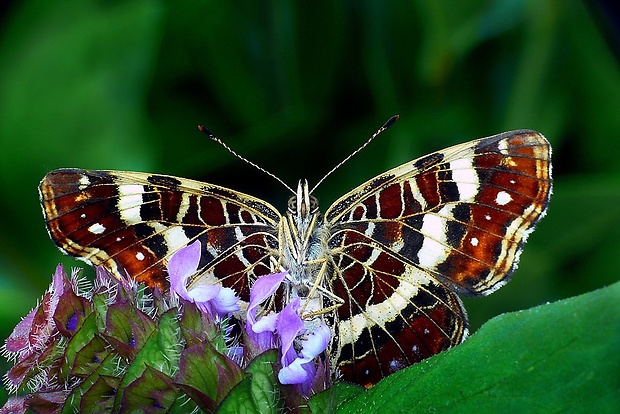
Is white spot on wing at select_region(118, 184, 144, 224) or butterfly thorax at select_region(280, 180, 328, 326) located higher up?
white spot on wing at select_region(118, 184, 144, 224)

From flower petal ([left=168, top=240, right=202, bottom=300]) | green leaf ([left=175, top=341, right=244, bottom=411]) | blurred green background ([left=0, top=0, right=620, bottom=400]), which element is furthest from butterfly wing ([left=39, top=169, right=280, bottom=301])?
blurred green background ([left=0, top=0, right=620, bottom=400])

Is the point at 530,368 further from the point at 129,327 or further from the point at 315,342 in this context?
the point at 129,327

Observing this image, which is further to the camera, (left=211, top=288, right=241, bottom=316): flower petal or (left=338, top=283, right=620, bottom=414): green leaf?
(left=211, top=288, right=241, bottom=316): flower petal

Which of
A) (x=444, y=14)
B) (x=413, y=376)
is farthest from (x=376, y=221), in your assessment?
(x=444, y=14)

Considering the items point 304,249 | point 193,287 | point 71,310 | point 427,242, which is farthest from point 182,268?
point 427,242

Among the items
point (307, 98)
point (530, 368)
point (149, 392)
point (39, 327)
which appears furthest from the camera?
point (307, 98)

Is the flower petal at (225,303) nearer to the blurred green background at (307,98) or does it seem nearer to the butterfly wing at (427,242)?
the butterfly wing at (427,242)

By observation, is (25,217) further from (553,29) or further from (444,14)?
(553,29)

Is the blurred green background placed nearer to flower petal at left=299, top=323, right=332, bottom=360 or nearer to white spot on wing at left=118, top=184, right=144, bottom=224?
white spot on wing at left=118, top=184, right=144, bottom=224
